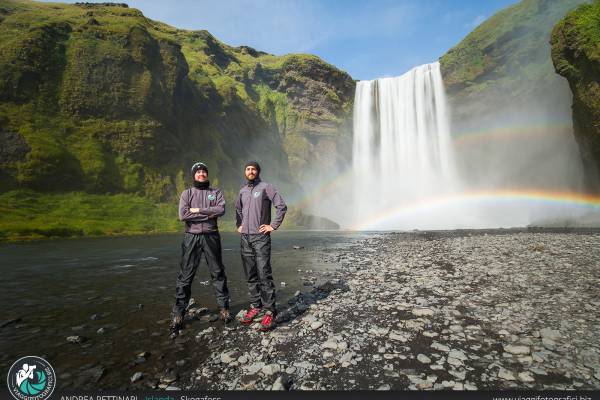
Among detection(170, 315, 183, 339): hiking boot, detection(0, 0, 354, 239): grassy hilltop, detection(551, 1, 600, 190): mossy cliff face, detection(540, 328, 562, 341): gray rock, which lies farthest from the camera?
detection(0, 0, 354, 239): grassy hilltop

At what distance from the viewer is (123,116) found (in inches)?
2800

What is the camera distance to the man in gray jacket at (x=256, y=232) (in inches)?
277

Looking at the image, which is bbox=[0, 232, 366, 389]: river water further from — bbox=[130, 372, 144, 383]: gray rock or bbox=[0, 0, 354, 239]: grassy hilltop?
bbox=[0, 0, 354, 239]: grassy hilltop

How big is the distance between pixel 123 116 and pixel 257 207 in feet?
260

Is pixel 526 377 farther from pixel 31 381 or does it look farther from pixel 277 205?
pixel 31 381

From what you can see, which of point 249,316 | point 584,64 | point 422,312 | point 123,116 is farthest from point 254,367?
point 123,116

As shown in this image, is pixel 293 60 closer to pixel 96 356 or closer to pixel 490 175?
pixel 490 175

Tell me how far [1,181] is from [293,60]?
9383cm

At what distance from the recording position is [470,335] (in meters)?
5.59

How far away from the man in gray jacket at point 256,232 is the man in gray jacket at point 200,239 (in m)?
0.60

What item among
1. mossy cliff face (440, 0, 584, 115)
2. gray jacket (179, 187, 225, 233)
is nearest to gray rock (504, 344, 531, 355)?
gray jacket (179, 187, 225, 233)

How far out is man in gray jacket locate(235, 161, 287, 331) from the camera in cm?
702

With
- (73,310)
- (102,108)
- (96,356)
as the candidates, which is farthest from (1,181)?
(96,356)

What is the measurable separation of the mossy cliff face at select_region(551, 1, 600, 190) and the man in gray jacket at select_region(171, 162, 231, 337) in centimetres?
5182
